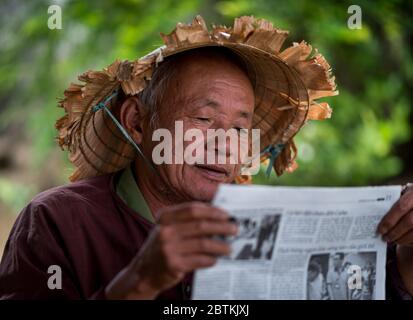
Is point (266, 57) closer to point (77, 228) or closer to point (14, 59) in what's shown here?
point (77, 228)

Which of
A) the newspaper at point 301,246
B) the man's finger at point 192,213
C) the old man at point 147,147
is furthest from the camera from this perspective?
the old man at point 147,147

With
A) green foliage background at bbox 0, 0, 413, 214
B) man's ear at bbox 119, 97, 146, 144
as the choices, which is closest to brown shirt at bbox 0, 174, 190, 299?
man's ear at bbox 119, 97, 146, 144

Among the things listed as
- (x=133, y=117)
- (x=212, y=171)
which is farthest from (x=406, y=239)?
(x=133, y=117)

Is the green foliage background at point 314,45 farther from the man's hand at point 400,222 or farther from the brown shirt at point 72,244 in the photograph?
the man's hand at point 400,222

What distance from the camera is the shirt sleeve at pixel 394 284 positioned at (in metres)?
2.02

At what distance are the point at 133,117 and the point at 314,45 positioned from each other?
2.90 m

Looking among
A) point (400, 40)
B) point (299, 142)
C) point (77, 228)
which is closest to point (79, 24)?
point (299, 142)

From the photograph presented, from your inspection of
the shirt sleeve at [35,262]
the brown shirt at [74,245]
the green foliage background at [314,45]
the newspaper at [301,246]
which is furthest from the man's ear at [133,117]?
the green foliage background at [314,45]

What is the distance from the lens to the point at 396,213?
170 cm

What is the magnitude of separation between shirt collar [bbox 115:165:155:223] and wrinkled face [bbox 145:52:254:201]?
104 millimetres

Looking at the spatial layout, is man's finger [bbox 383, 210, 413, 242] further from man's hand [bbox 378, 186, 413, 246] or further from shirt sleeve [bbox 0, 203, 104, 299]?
shirt sleeve [bbox 0, 203, 104, 299]

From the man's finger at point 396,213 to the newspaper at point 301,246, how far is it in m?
0.01

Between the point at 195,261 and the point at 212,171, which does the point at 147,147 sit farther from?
the point at 195,261
